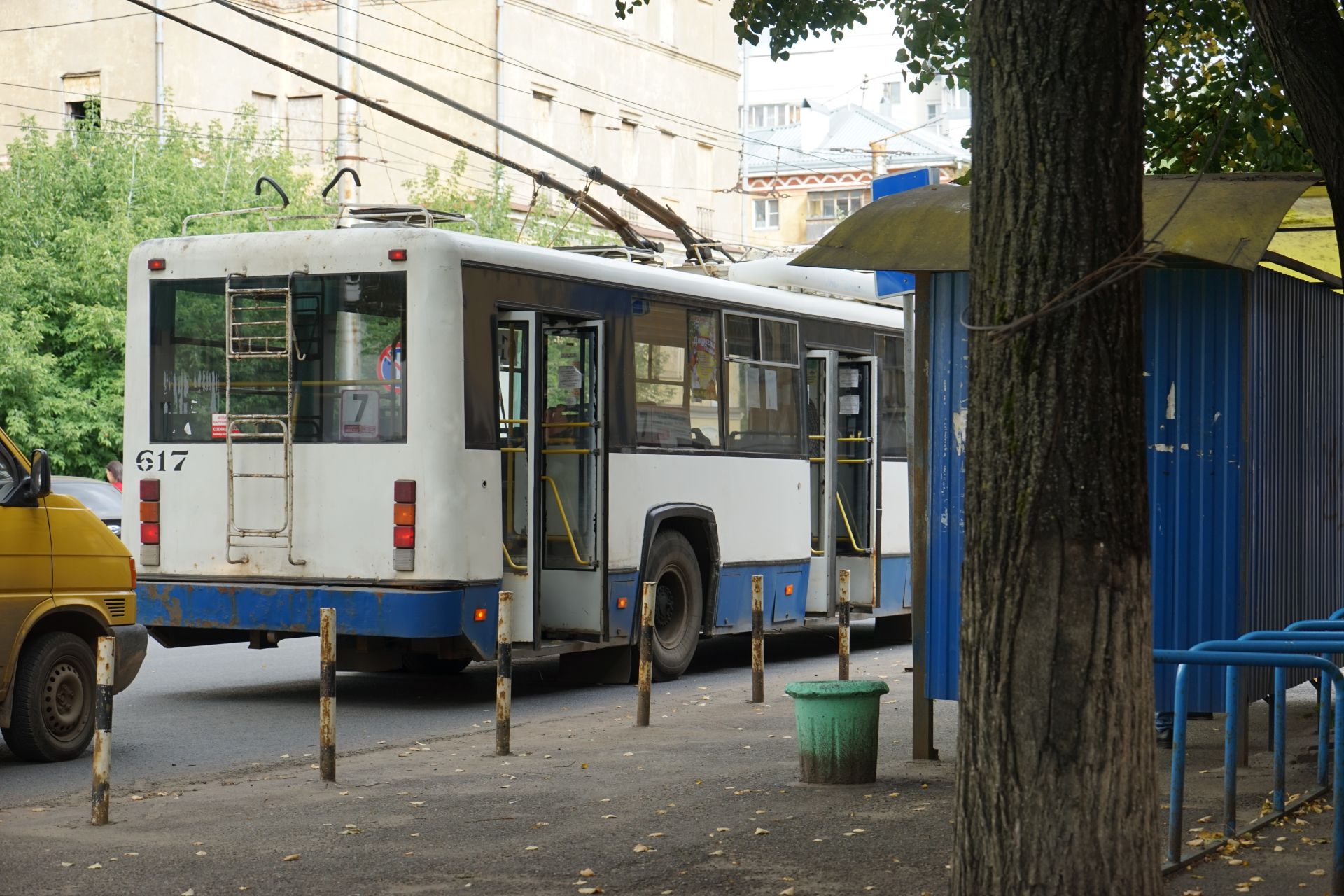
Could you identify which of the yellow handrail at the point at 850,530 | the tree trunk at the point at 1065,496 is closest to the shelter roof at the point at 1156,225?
the tree trunk at the point at 1065,496

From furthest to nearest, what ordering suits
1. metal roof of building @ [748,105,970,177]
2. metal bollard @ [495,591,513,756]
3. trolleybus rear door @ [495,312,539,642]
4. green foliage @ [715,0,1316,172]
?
metal roof of building @ [748,105,970,177] → green foliage @ [715,0,1316,172] → trolleybus rear door @ [495,312,539,642] → metal bollard @ [495,591,513,756]

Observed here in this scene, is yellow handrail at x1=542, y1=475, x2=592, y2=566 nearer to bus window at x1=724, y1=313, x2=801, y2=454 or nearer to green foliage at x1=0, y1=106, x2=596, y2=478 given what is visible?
bus window at x1=724, y1=313, x2=801, y2=454

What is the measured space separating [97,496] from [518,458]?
13001 mm

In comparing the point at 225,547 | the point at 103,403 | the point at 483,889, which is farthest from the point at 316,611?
the point at 103,403

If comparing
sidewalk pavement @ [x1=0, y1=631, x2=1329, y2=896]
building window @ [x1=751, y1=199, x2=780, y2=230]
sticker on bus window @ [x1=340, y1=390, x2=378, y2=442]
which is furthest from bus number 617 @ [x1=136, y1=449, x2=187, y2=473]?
building window @ [x1=751, y1=199, x2=780, y2=230]

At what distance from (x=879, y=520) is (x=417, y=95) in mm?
30044

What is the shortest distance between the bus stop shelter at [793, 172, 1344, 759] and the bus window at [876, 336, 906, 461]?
23.8ft

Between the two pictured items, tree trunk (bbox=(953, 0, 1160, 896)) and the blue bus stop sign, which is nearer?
tree trunk (bbox=(953, 0, 1160, 896))

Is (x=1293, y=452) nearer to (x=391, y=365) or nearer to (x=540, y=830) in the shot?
(x=540, y=830)

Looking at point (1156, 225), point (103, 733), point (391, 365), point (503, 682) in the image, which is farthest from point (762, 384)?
point (103, 733)

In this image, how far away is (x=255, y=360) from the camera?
41.9ft

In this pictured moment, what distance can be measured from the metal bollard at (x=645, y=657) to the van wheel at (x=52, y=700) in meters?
3.37

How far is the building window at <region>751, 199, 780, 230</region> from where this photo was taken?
79.6 m

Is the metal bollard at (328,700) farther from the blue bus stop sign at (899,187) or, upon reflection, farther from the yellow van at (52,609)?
the blue bus stop sign at (899,187)
